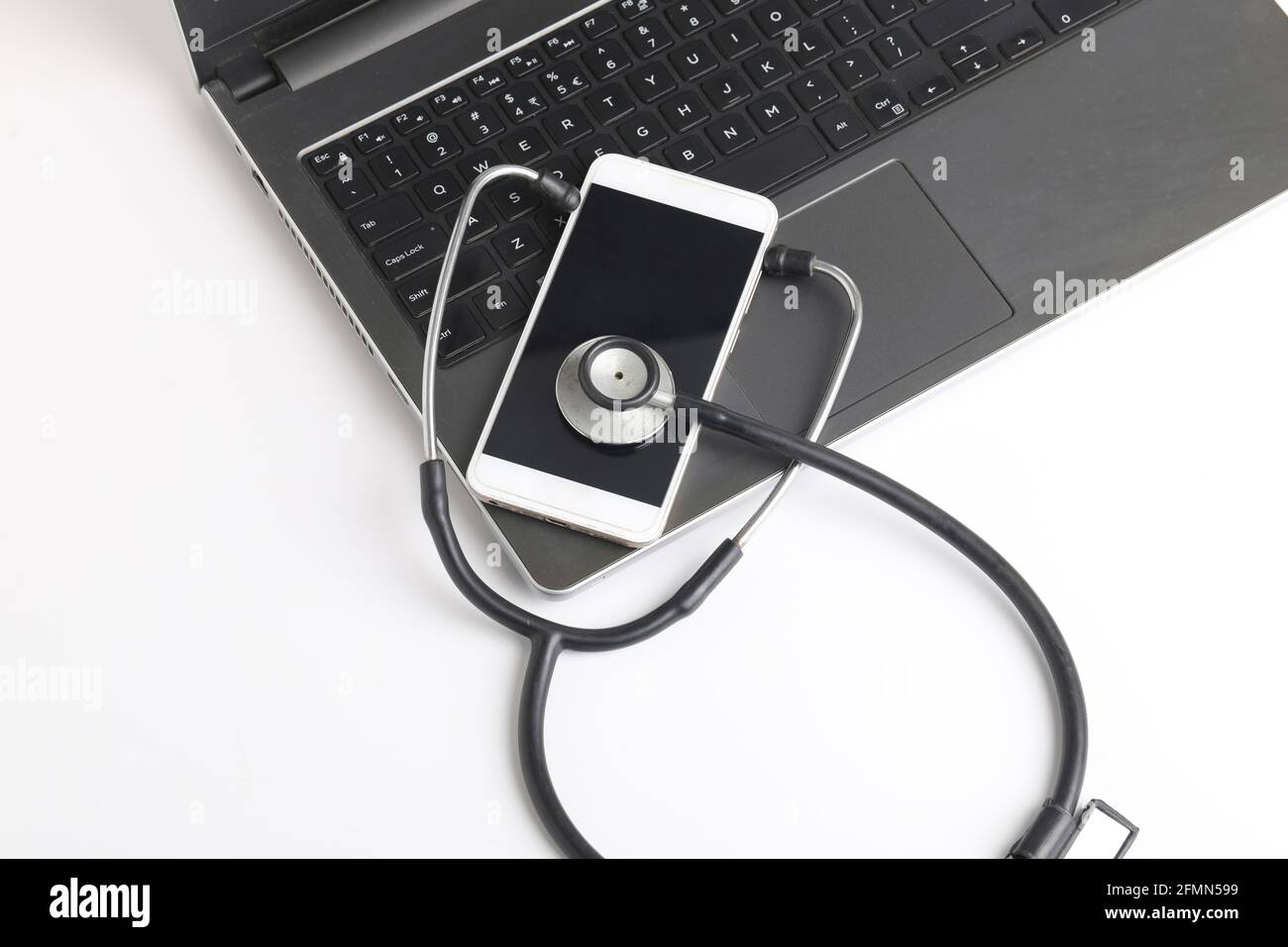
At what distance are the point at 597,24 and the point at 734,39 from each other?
0.30 feet

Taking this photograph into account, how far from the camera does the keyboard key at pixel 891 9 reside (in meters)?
0.78

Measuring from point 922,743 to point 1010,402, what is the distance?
0.23 metres

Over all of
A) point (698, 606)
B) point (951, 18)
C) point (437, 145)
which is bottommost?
point (698, 606)

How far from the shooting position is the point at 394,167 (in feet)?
2.41

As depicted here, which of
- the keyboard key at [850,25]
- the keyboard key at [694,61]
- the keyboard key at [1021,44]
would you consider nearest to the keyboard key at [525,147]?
the keyboard key at [694,61]

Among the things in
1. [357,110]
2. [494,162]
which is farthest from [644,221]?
[357,110]

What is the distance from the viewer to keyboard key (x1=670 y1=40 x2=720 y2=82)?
2.51ft

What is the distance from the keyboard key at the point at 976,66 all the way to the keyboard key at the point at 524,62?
28cm

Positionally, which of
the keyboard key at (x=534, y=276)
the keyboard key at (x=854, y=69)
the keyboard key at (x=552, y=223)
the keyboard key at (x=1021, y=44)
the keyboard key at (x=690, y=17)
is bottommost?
the keyboard key at (x=1021, y=44)

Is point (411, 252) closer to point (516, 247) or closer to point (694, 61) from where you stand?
point (516, 247)

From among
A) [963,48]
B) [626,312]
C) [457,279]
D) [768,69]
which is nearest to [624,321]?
[626,312]

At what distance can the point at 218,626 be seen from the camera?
682mm

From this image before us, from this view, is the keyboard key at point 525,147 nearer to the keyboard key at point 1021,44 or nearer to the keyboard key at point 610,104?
the keyboard key at point 610,104
